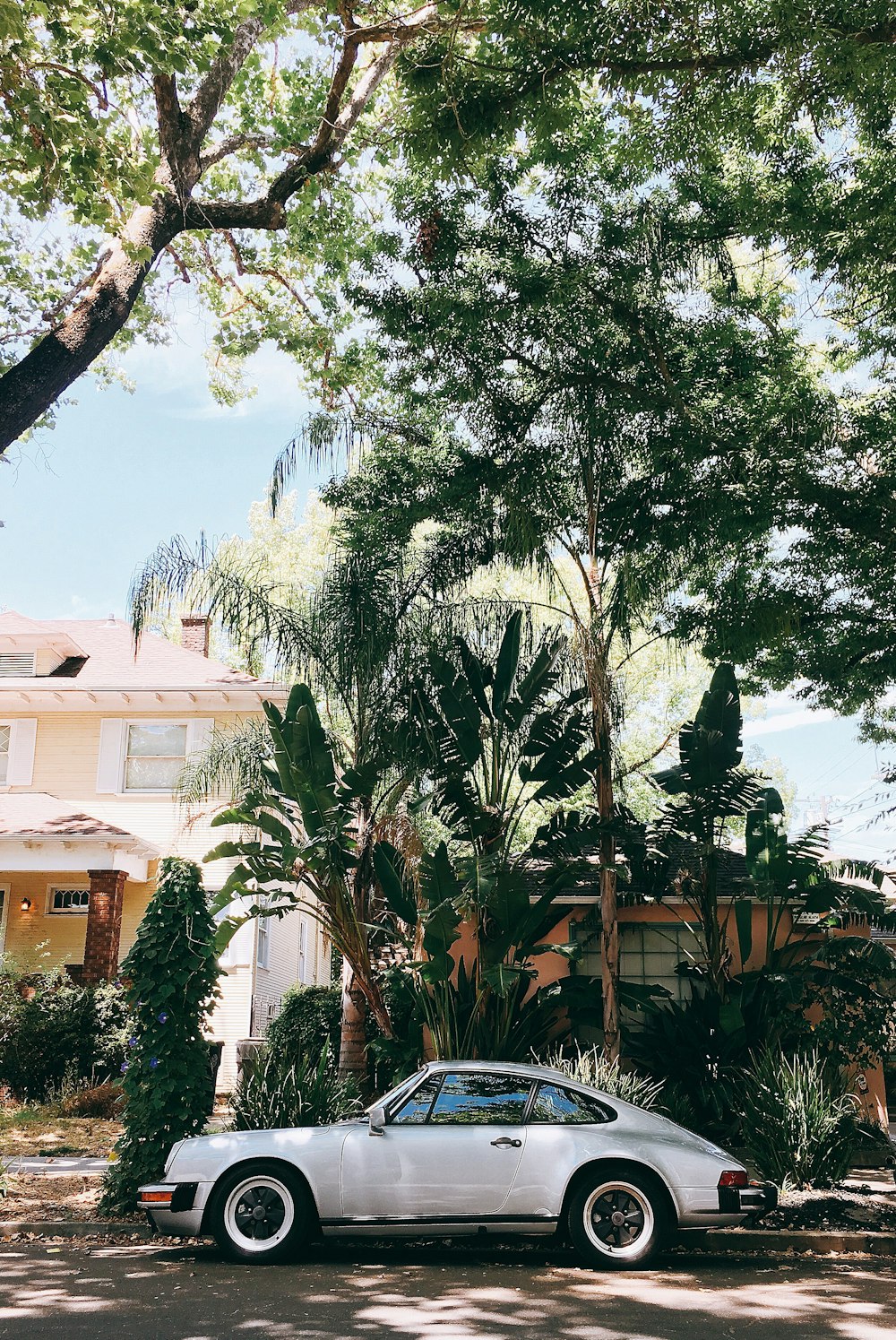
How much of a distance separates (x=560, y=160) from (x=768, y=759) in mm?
36591

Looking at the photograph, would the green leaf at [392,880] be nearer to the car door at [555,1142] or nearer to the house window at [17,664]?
the car door at [555,1142]

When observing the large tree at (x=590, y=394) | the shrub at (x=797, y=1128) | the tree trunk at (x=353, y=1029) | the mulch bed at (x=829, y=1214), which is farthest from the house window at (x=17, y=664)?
the mulch bed at (x=829, y=1214)

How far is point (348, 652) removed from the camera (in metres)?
13.3

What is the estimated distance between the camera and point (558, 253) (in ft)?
41.2

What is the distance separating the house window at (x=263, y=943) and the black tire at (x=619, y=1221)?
14.2 metres

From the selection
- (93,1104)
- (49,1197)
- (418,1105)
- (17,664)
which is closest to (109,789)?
(17,664)

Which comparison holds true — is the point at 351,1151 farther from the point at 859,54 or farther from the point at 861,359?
the point at 861,359

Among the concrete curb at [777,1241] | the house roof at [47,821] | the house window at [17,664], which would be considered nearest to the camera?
the concrete curb at [777,1241]

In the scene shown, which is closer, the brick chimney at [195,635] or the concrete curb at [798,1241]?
the concrete curb at [798,1241]

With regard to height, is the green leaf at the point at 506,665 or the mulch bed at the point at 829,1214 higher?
the green leaf at the point at 506,665

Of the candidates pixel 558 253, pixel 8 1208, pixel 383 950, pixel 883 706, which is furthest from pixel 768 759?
pixel 8 1208

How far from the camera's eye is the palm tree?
1298 cm

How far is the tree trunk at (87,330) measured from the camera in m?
9.48

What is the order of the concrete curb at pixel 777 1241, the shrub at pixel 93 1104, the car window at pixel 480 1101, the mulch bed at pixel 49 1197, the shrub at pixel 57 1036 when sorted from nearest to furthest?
1. the car window at pixel 480 1101
2. the concrete curb at pixel 777 1241
3. the mulch bed at pixel 49 1197
4. the shrub at pixel 93 1104
5. the shrub at pixel 57 1036
